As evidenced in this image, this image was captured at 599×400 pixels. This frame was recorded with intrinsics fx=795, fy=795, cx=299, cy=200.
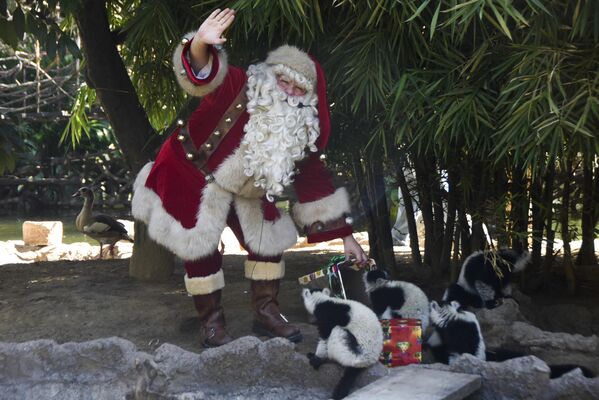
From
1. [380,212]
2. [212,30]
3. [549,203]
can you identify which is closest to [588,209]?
[549,203]

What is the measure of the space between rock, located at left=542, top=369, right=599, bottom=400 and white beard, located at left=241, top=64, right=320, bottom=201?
1.33m

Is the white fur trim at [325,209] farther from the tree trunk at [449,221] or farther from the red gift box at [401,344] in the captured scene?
the tree trunk at [449,221]

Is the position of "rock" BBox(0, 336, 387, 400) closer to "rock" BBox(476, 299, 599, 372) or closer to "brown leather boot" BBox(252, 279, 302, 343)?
"brown leather boot" BBox(252, 279, 302, 343)

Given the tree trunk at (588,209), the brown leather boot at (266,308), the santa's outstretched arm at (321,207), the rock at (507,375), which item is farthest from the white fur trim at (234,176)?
the tree trunk at (588,209)

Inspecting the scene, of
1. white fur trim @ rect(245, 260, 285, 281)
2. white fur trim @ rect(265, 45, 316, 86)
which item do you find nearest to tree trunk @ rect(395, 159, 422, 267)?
white fur trim @ rect(245, 260, 285, 281)

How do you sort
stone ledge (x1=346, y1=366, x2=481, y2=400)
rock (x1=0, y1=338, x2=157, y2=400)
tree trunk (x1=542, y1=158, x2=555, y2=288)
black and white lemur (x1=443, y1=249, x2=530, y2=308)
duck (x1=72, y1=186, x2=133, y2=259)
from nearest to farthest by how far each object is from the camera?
stone ledge (x1=346, y1=366, x2=481, y2=400) < rock (x1=0, y1=338, x2=157, y2=400) < black and white lemur (x1=443, y1=249, x2=530, y2=308) < tree trunk (x1=542, y1=158, x2=555, y2=288) < duck (x1=72, y1=186, x2=133, y2=259)

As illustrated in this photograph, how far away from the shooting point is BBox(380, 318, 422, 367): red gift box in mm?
3273

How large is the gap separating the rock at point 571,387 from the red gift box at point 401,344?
54cm

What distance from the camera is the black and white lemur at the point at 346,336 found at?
3.05m

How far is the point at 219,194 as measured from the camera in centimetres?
345

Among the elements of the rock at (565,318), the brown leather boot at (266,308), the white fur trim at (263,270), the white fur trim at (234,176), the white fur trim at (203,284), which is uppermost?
the white fur trim at (234,176)

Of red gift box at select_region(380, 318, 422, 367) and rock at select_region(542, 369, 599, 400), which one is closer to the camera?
rock at select_region(542, 369, 599, 400)

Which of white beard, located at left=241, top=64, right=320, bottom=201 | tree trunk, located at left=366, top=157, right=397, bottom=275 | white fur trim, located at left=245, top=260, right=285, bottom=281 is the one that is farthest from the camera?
tree trunk, located at left=366, top=157, right=397, bottom=275

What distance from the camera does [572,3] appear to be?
10.6 ft
